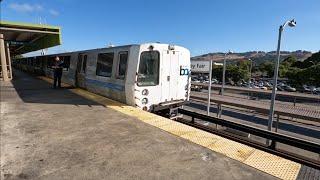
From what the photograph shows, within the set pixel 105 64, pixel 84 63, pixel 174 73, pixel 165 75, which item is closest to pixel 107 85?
pixel 105 64

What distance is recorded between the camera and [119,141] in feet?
17.6

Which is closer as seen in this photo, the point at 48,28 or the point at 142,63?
the point at 142,63

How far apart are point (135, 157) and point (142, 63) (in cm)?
428

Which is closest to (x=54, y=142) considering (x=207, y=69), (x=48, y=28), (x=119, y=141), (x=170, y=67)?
(x=119, y=141)

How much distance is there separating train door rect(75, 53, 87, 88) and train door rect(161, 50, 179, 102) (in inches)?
200

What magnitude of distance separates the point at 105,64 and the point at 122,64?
5.06 feet

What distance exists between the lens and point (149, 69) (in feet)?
28.3

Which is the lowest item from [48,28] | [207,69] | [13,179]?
[13,179]

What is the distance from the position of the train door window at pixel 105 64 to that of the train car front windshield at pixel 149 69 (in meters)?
1.76

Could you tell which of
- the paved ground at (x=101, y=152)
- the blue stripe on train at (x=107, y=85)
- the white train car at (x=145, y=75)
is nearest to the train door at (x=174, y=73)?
the white train car at (x=145, y=75)

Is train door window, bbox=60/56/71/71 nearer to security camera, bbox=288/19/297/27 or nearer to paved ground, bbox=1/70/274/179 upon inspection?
paved ground, bbox=1/70/274/179

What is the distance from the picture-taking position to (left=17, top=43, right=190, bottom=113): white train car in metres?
8.40

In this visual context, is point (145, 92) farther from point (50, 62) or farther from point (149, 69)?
point (50, 62)

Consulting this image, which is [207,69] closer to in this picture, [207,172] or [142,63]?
[142,63]
